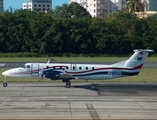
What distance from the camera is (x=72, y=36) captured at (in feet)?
Result: 332

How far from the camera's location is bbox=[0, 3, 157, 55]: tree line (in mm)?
99500

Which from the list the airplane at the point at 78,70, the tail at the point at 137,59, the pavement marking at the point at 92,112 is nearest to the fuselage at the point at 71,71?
the airplane at the point at 78,70

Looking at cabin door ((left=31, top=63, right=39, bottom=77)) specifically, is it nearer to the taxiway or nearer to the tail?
the taxiway

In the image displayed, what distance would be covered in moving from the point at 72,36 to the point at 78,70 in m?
61.1

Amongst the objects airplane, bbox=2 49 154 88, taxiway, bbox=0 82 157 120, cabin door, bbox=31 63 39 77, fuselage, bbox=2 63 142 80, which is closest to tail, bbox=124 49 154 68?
airplane, bbox=2 49 154 88

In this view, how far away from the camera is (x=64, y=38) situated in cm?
10150

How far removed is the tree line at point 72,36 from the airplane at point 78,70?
189ft

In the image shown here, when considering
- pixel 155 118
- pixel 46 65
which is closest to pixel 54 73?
pixel 46 65

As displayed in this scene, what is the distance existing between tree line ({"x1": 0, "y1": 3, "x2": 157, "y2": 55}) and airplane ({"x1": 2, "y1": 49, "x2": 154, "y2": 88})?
57.5 meters

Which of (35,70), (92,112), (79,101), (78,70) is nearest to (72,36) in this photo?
(78,70)

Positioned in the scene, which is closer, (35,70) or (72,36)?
(35,70)

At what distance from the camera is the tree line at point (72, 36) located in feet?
326

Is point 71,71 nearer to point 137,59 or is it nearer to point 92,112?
point 137,59

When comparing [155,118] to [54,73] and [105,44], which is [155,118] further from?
[105,44]
